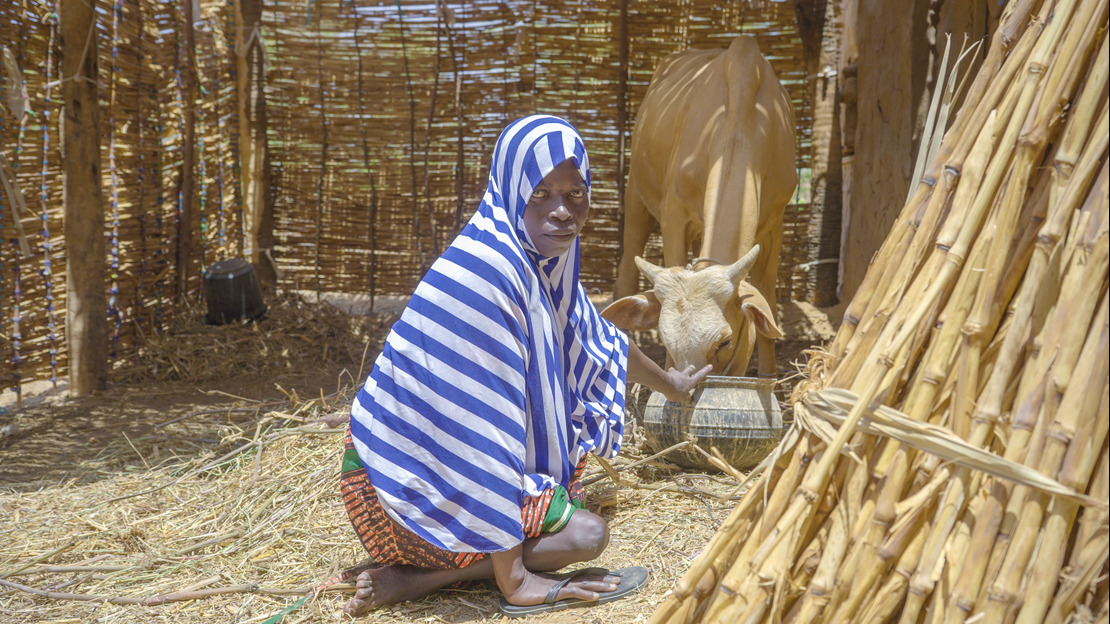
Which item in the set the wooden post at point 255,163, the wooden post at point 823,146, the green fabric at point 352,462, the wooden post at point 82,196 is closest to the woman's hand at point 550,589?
the green fabric at point 352,462

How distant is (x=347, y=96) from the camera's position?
25.9 ft

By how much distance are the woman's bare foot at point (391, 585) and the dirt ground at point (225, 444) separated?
4 centimetres

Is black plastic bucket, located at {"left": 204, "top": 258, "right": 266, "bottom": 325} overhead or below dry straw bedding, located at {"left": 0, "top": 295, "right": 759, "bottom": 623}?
overhead

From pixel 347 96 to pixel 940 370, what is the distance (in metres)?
7.14

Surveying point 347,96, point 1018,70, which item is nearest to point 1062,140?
point 1018,70

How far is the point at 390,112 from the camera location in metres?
7.93

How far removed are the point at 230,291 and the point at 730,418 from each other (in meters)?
4.52

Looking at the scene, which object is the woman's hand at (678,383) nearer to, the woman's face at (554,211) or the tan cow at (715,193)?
the tan cow at (715,193)

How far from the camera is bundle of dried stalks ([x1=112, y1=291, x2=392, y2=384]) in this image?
6180 mm

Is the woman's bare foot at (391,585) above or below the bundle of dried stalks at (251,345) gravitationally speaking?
above

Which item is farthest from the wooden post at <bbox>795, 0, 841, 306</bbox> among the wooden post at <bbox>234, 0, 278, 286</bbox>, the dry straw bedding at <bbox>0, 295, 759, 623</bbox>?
the wooden post at <bbox>234, 0, 278, 286</bbox>

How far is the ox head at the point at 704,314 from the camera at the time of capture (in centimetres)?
405

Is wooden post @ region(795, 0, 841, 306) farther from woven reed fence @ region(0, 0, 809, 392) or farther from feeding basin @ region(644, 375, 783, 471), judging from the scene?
feeding basin @ region(644, 375, 783, 471)

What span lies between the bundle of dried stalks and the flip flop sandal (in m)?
3.53
